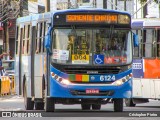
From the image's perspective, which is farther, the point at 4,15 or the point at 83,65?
the point at 4,15

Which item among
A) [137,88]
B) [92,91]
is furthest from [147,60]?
[92,91]

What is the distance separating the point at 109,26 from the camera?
21.9 meters

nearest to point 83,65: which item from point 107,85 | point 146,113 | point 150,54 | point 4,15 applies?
point 107,85

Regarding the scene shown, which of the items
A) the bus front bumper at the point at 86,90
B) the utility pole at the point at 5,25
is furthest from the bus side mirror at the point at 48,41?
the utility pole at the point at 5,25

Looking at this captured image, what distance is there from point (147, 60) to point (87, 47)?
29.0ft

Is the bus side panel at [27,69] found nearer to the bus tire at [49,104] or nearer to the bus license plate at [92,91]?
the bus tire at [49,104]

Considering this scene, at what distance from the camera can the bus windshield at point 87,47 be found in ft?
70.9

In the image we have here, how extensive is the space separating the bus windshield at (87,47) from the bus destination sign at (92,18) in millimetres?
257

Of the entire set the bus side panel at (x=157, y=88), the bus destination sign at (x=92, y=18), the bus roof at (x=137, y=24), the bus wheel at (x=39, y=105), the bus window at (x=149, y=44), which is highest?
the bus destination sign at (x=92, y=18)

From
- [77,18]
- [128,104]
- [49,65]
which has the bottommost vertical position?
[128,104]

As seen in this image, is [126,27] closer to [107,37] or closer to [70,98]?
[107,37]

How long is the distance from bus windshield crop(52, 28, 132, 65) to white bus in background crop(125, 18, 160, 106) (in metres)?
8.09

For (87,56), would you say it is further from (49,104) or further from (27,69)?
(27,69)

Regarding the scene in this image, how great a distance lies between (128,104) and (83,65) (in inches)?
433
